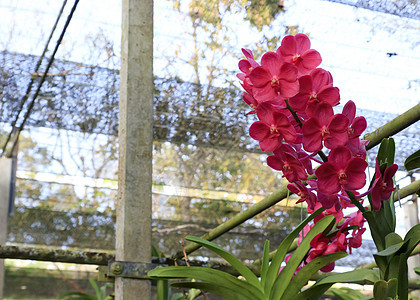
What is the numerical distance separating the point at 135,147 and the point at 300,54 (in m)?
0.97

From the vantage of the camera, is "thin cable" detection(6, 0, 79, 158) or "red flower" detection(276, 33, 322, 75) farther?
"thin cable" detection(6, 0, 79, 158)

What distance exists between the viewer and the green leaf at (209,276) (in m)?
1.08

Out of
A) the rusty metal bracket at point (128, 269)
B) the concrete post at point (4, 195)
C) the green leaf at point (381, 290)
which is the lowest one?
the green leaf at point (381, 290)

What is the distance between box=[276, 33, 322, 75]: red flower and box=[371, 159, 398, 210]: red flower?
186mm

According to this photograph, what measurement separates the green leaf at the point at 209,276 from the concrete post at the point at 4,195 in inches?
144

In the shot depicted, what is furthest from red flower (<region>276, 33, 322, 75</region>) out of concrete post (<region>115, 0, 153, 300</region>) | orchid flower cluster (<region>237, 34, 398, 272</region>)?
concrete post (<region>115, 0, 153, 300</region>)

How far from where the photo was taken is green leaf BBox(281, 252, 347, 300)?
106 centimetres

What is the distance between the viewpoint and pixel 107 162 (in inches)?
197

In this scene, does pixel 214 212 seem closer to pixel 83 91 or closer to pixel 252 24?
pixel 83 91

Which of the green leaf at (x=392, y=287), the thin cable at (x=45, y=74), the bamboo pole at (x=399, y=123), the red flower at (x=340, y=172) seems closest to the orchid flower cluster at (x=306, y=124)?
the red flower at (x=340, y=172)

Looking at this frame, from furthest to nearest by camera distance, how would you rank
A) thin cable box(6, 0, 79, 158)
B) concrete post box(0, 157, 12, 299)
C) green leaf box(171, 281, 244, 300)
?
concrete post box(0, 157, 12, 299), thin cable box(6, 0, 79, 158), green leaf box(171, 281, 244, 300)

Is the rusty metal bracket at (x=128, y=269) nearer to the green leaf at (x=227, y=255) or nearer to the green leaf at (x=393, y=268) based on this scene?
the green leaf at (x=227, y=255)

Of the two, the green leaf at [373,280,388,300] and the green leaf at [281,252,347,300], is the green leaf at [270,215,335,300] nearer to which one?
the green leaf at [281,252,347,300]

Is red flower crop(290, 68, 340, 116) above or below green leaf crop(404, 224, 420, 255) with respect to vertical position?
above
